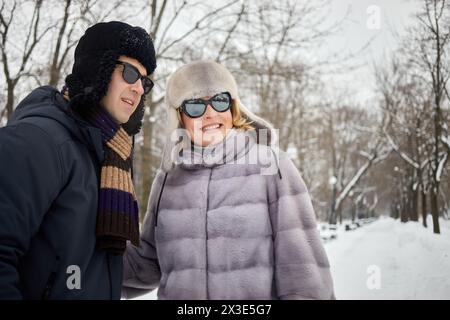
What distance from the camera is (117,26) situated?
1.66m

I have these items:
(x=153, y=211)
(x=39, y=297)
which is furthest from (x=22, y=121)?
(x=153, y=211)

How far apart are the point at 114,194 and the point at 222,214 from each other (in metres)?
0.57

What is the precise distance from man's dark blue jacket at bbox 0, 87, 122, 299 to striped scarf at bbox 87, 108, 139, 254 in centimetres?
4

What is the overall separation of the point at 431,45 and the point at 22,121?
239cm

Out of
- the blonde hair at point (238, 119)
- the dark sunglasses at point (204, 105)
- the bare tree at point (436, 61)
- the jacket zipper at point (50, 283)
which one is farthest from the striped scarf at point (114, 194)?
the bare tree at point (436, 61)

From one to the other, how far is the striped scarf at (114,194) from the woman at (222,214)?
1.08 feet

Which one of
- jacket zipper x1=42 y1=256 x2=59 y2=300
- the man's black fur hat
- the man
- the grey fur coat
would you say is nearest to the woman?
the grey fur coat

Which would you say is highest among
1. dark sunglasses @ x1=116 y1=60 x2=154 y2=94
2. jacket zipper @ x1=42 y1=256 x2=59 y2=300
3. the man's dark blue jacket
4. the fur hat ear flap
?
dark sunglasses @ x1=116 y1=60 x2=154 y2=94

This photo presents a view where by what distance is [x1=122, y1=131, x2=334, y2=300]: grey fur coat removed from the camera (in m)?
1.57

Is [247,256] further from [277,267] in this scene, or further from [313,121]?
[313,121]

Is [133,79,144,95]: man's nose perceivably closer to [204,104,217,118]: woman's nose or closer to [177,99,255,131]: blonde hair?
[204,104,217,118]: woman's nose

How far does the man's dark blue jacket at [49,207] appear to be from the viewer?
3.65ft
